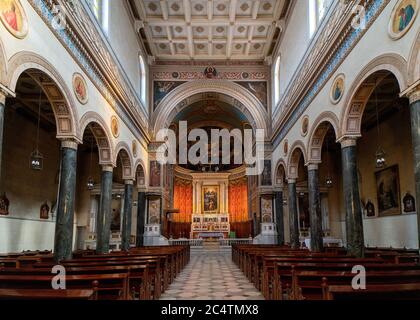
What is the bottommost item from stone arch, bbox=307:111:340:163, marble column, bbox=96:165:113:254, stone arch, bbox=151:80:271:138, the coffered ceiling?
marble column, bbox=96:165:113:254

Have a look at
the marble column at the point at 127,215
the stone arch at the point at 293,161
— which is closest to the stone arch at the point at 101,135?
the marble column at the point at 127,215

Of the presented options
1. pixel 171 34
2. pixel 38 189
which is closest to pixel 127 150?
pixel 38 189

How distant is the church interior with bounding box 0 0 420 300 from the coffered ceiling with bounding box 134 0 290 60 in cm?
10

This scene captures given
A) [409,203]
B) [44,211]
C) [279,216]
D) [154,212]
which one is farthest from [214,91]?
[409,203]

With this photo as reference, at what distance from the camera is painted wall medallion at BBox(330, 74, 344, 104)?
11.2 meters

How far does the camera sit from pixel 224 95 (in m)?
23.8

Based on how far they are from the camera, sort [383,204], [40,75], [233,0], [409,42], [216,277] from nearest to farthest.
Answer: [409,42] < [40,75] < [216,277] < [383,204] < [233,0]

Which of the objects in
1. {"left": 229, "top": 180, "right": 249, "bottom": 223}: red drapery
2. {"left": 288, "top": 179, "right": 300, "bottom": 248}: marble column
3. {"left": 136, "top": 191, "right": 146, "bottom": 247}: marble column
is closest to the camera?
{"left": 288, "top": 179, "right": 300, "bottom": 248}: marble column

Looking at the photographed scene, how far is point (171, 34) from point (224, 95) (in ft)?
16.9

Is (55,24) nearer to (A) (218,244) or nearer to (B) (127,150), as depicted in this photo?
(B) (127,150)

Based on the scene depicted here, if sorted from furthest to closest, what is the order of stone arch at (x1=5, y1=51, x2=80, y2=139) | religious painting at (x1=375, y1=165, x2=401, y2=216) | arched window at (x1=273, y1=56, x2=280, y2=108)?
1. arched window at (x1=273, y1=56, x2=280, y2=108)
2. religious painting at (x1=375, y1=165, x2=401, y2=216)
3. stone arch at (x1=5, y1=51, x2=80, y2=139)

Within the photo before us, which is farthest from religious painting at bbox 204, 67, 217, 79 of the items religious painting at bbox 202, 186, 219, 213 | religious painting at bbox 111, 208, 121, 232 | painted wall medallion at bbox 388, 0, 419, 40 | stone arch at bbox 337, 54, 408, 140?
painted wall medallion at bbox 388, 0, 419, 40

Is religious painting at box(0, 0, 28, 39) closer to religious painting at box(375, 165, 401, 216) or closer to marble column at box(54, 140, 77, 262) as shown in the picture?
marble column at box(54, 140, 77, 262)

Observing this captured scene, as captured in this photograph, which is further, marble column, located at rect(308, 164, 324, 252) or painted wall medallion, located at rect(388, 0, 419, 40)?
marble column, located at rect(308, 164, 324, 252)
